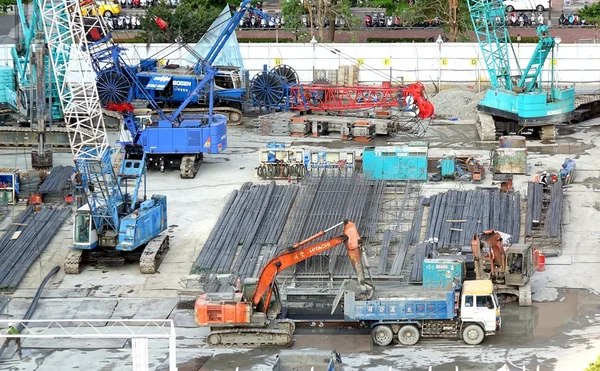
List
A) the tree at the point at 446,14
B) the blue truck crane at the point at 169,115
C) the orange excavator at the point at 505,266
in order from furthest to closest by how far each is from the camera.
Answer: the tree at the point at 446,14, the blue truck crane at the point at 169,115, the orange excavator at the point at 505,266

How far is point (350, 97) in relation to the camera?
76.4m

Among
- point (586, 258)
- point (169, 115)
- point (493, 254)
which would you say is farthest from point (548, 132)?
point (493, 254)

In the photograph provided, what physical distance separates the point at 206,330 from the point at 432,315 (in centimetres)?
798

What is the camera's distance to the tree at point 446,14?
301ft

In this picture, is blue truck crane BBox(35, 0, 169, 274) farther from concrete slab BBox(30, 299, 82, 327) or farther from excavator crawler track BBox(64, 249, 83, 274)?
concrete slab BBox(30, 299, 82, 327)

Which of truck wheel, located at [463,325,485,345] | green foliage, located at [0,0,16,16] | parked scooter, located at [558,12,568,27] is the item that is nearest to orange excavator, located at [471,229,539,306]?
truck wheel, located at [463,325,485,345]

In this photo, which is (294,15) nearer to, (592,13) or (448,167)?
(592,13)

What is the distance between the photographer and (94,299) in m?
53.6

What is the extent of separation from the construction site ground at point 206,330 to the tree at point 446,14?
22.9 meters

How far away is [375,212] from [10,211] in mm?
16171

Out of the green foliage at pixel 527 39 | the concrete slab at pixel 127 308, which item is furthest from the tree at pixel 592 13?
the concrete slab at pixel 127 308

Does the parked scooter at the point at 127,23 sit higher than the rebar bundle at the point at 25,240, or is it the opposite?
the parked scooter at the point at 127,23

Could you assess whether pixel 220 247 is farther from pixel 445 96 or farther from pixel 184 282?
pixel 445 96

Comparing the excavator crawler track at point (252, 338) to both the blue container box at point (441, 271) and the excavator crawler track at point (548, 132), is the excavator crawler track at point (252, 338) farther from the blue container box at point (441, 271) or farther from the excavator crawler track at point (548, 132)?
the excavator crawler track at point (548, 132)
